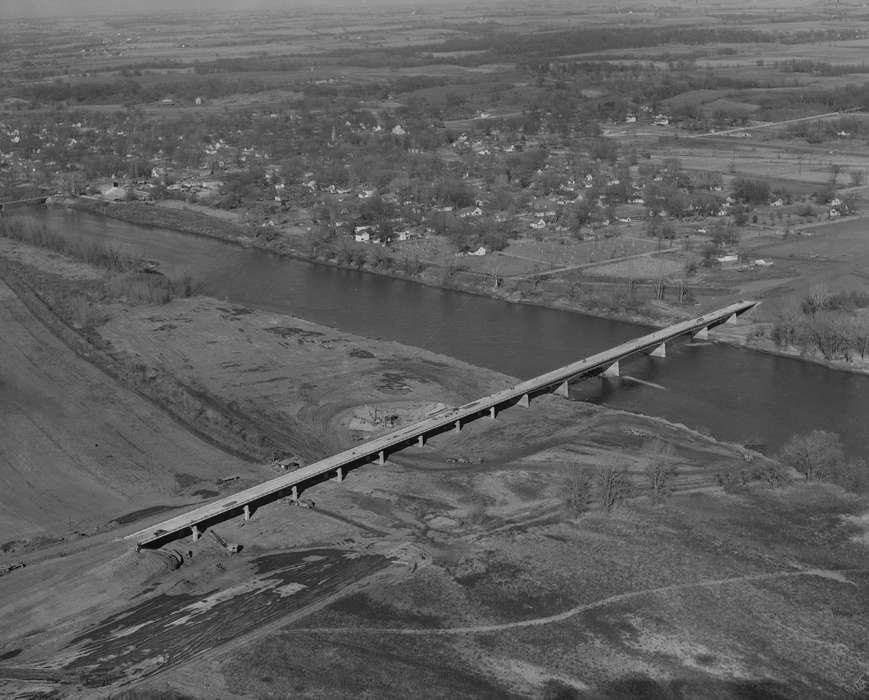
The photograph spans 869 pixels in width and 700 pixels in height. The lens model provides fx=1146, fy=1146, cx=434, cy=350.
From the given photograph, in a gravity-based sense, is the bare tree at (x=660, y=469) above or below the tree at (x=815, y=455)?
below

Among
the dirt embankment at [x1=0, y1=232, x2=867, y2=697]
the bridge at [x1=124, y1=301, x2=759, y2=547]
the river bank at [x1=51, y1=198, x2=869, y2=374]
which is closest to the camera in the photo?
the dirt embankment at [x1=0, y1=232, x2=867, y2=697]

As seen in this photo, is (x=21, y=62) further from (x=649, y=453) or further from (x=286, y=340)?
(x=649, y=453)

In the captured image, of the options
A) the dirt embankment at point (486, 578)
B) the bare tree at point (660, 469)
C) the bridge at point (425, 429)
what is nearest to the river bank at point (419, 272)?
the bridge at point (425, 429)

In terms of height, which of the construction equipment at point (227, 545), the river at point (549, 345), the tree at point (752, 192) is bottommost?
the river at point (549, 345)

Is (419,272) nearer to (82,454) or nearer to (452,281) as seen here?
(452,281)

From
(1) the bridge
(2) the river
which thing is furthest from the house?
(1) the bridge

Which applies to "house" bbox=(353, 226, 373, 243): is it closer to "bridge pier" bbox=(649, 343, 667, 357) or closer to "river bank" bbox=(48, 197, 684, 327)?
"river bank" bbox=(48, 197, 684, 327)

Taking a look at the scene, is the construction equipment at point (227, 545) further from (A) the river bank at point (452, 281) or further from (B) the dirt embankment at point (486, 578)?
(A) the river bank at point (452, 281)
